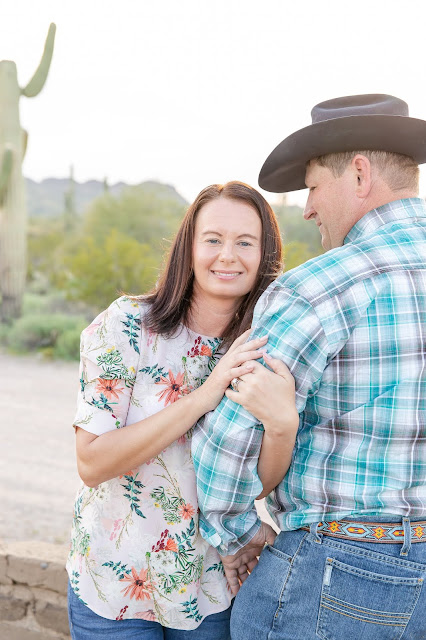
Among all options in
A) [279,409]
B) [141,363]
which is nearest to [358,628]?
[279,409]

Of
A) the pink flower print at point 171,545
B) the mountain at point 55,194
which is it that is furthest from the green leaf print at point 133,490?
the mountain at point 55,194

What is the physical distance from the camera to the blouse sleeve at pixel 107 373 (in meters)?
1.84

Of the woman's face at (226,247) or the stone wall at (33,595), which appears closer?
the woman's face at (226,247)

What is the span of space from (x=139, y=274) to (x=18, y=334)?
9.57 ft

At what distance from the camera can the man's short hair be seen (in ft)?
5.79

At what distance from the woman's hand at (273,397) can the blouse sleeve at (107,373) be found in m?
0.41

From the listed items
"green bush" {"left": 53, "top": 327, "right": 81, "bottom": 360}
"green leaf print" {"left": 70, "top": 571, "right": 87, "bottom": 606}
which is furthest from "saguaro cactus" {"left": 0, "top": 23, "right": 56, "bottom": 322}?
"green leaf print" {"left": 70, "top": 571, "right": 87, "bottom": 606}

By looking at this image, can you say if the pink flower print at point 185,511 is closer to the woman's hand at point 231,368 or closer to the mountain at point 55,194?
the woman's hand at point 231,368

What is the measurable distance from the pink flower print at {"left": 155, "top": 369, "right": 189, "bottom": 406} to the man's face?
22.1 inches

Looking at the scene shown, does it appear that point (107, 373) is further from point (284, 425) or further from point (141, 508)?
point (284, 425)

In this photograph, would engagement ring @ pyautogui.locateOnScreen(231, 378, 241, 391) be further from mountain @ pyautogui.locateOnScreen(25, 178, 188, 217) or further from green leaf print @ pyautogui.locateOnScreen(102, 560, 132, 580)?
mountain @ pyautogui.locateOnScreen(25, 178, 188, 217)

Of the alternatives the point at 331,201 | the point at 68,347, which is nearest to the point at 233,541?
the point at 331,201

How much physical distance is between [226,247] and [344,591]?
951mm

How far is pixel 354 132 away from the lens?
175 cm
